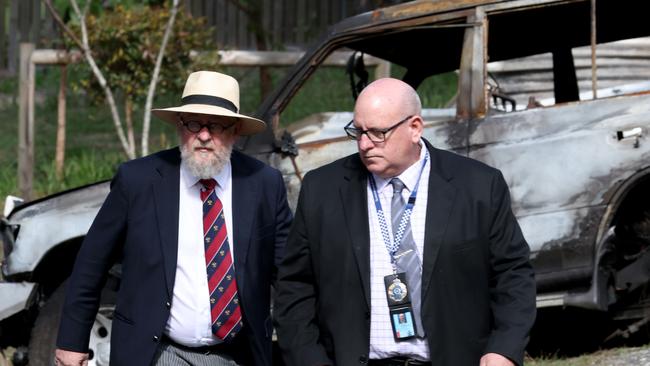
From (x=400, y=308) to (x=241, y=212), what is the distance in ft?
3.37

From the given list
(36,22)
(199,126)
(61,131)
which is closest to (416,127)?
(199,126)

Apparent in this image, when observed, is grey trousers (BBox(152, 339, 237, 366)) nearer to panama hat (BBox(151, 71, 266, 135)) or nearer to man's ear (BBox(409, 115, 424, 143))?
panama hat (BBox(151, 71, 266, 135))

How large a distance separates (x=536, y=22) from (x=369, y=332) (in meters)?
3.75

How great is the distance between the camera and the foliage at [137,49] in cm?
1177

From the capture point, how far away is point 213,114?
517cm

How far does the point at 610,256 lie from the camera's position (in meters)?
7.14

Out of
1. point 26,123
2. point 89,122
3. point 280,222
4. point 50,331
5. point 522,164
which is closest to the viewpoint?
point 280,222

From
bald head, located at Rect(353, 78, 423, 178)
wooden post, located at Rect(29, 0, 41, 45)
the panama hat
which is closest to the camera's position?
bald head, located at Rect(353, 78, 423, 178)

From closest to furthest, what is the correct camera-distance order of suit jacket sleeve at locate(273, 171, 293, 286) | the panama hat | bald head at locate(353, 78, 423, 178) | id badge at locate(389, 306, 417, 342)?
id badge at locate(389, 306, 417, 342), bald head at locate(353, 78, 423, 178), the panama hat, suit jacket sleeve at locate(273, 171, 293, 286)

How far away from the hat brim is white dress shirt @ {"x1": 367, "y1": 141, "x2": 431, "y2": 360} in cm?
88

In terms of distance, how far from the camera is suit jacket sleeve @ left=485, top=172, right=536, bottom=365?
14.6ft

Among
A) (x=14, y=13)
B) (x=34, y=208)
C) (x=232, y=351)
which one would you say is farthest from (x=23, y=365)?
(x=14, y=13)

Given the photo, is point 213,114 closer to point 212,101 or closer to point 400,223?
point 212,101

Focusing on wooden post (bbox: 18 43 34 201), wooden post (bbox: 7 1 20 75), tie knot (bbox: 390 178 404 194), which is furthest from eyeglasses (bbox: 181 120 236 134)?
wooden post (bbox: 7 1 20 75)
